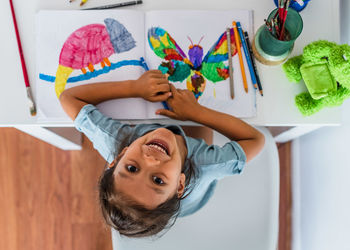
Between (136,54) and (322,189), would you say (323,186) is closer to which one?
(322,189)

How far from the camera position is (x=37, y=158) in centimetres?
125

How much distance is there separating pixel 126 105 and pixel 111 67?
92mm

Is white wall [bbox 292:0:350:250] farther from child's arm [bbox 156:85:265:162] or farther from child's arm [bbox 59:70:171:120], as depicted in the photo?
child's arm [bbox 59:70:171:120]

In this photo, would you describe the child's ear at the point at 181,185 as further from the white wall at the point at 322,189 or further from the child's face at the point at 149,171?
the white wall at the point at 322,189

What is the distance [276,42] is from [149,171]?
0.35 m

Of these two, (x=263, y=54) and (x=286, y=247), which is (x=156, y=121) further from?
(x=286, y=247)

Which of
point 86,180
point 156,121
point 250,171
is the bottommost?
point 86,180

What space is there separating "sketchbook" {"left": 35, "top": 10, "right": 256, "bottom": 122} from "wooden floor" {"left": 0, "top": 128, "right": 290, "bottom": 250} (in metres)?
0.57

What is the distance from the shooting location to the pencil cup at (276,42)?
626mm

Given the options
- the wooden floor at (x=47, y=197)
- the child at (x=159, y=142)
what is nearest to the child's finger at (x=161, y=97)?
the child at (x=159, y=142)

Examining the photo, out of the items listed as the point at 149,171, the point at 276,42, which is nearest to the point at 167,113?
the point at 149,171

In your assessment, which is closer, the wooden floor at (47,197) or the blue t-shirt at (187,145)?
the blue t-shirt at (187,145)

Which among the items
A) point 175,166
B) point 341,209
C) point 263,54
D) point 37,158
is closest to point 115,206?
point 175,166

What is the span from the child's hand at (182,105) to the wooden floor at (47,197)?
2.08 feet
